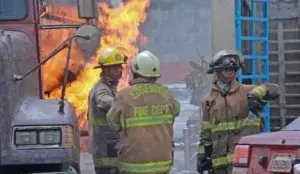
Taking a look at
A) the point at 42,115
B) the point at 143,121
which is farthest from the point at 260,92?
the point at 42,115

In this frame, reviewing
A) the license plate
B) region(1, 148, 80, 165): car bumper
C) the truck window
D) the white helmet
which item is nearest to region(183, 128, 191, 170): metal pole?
the truck window

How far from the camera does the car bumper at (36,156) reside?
6289mm

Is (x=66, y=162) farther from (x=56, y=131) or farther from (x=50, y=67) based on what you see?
(x=50, y=67)

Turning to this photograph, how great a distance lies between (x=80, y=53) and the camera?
49.4ft

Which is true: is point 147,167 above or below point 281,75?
below

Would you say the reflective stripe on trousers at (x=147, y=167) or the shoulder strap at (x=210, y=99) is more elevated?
the shoulder strap at (x=210, y=99)

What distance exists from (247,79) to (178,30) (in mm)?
20877

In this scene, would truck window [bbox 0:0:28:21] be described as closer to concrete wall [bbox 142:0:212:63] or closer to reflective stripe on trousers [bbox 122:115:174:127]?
reflective stripe on trousers [bbox 122:115:174:127]

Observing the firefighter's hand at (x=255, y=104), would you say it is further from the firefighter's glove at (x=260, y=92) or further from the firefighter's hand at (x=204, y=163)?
the firefighter's hand at (x=204, y=163)

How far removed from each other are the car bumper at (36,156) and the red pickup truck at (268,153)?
1.56 m

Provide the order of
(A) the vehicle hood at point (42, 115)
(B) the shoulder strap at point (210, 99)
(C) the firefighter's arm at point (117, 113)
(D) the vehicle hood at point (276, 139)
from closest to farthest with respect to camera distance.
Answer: (A) the vehicle hood at point (42, 115) < (D) the vehicle hood at point (276, 139) < (C) the firefighter's arm at point (117, 113) < (B) the shoulder strap at point (210, 99)

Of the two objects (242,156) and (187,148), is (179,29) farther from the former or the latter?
(242,156)

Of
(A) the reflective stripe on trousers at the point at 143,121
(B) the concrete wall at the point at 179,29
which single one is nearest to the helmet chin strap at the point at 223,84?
(A) the reflective stripe on trousers at the point at 143,121

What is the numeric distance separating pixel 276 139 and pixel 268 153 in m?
0.14
